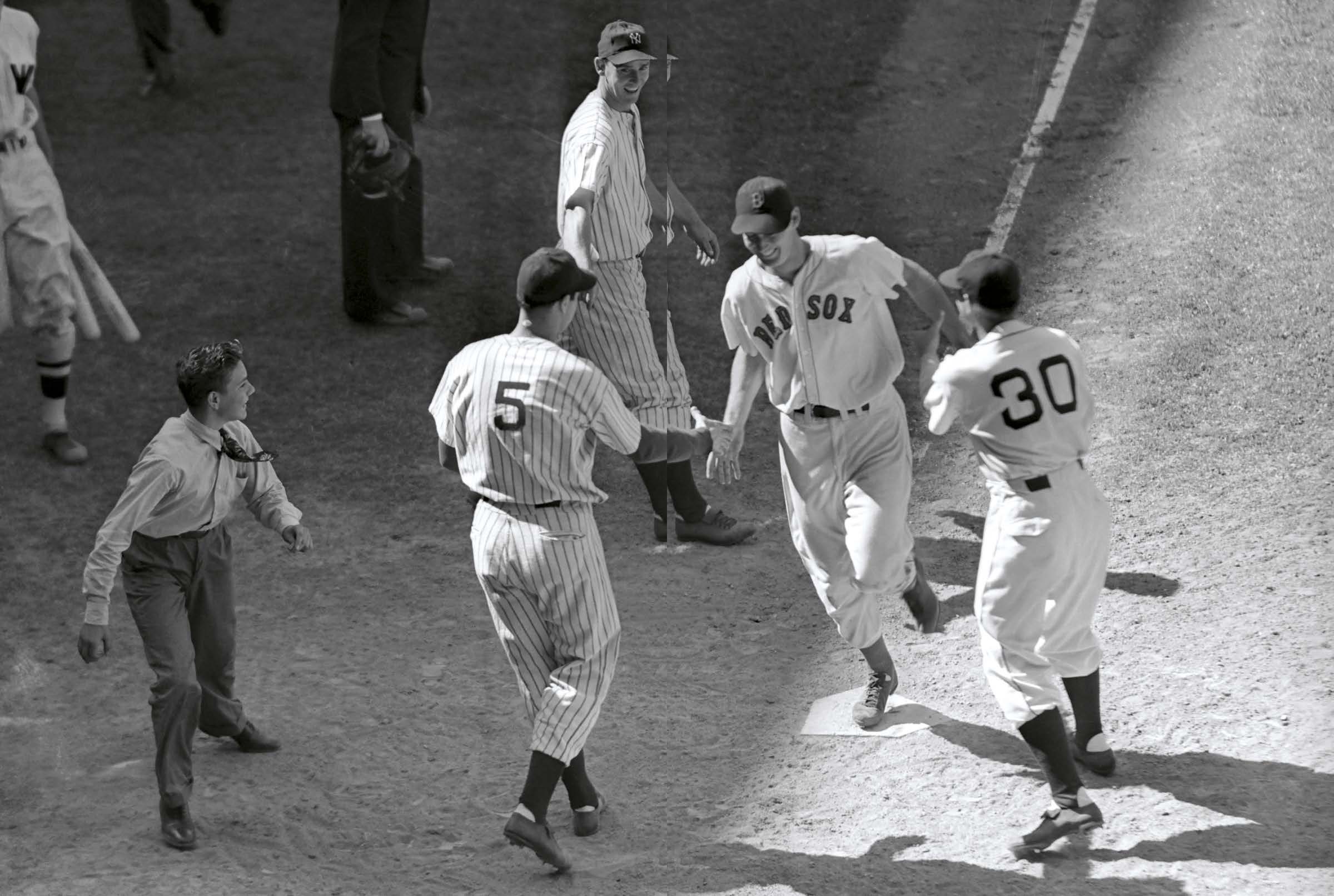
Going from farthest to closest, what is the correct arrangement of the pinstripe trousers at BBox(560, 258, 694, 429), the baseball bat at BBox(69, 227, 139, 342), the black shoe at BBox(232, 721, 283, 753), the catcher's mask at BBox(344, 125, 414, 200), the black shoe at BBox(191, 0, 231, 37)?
the black shoe at BBox(191, 0, 231, 37)
the catcher's mask at BBox(344, 125, 414, 200)
the baseball bat at BBox(69, 227, 139, 342)
the pinstripe trousers at BBox(560, 258, 694, 429)
the black shoe at BBox(232, 721, 283, 753)

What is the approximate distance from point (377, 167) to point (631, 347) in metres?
2.58

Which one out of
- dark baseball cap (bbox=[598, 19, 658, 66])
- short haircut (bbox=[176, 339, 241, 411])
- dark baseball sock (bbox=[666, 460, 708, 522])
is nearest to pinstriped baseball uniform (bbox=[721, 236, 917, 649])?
dark baseball cap (bbox=[598, 19, 658, 66])

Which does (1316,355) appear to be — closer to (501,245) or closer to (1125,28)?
(1125,28)

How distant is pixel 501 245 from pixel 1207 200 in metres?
3.60

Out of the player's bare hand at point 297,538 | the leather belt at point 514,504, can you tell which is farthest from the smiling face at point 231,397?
the leather belt at point 514,504

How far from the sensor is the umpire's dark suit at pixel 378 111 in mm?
8203

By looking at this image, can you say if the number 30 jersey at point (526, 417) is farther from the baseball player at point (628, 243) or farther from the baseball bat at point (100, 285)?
Result: the baseball bat at point (100, 285)

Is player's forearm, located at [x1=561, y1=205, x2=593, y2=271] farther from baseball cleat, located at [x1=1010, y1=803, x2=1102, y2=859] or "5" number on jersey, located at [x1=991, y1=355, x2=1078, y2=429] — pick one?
baseball cleat, located at [x1=1010, y1=803, x2=1102, y2=859]

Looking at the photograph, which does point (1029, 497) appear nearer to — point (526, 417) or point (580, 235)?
point (526, 417)

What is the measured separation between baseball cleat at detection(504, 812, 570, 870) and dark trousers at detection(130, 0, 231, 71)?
806 centimetres

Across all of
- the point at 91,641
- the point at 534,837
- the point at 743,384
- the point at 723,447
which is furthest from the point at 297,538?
the point at 743,384

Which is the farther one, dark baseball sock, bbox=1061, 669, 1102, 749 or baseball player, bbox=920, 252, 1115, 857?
dark baseball sock, bbox=1061, 669, 1102, 749

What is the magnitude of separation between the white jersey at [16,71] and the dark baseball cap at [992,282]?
4.70m

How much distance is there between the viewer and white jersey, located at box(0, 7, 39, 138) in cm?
715
